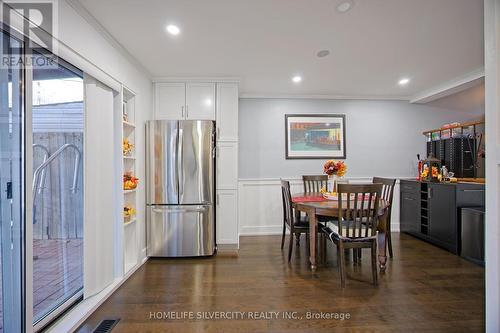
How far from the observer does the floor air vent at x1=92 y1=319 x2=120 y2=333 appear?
1.79m

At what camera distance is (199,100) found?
343 centimetres

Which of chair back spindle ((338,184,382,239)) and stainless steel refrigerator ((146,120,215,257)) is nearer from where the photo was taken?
chair back spindle ((338,184,382,239))

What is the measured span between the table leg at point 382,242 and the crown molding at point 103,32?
3422mm

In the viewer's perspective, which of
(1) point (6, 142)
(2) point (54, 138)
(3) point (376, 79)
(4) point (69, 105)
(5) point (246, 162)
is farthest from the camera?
(5) point (246, 162)

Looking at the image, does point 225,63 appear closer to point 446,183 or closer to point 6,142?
point 6,142

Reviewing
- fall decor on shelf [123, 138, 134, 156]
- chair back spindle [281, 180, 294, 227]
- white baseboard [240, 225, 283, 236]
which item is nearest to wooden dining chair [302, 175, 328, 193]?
chair back spindle [281, 180, 294, 227]

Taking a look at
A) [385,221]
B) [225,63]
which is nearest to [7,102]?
[225,63]

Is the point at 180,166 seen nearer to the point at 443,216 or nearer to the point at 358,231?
the point at 358,231

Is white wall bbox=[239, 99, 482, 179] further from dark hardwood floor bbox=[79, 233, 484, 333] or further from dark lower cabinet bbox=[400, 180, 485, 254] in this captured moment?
dark hardwood floor bbox=[79, 233, 484, 333]

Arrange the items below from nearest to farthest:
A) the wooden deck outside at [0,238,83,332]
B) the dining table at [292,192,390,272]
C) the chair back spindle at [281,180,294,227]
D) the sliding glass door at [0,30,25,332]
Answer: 1. the sliding glass door at [0,30,25,332]
2. the wooden deck outside at [0,238,83,332]
3. the dining table at [292,192,390,272]
4. the chair back spindle at [281,180,294,227]

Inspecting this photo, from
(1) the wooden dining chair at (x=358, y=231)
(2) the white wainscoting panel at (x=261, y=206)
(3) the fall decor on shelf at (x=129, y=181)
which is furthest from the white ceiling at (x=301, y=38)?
(2) the white wainscoting panel at (x=261, y=206)

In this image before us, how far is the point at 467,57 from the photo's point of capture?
2846mm

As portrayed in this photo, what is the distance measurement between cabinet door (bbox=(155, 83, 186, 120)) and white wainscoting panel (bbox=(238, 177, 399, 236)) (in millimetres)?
1572

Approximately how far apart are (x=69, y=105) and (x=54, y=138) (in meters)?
0.33
